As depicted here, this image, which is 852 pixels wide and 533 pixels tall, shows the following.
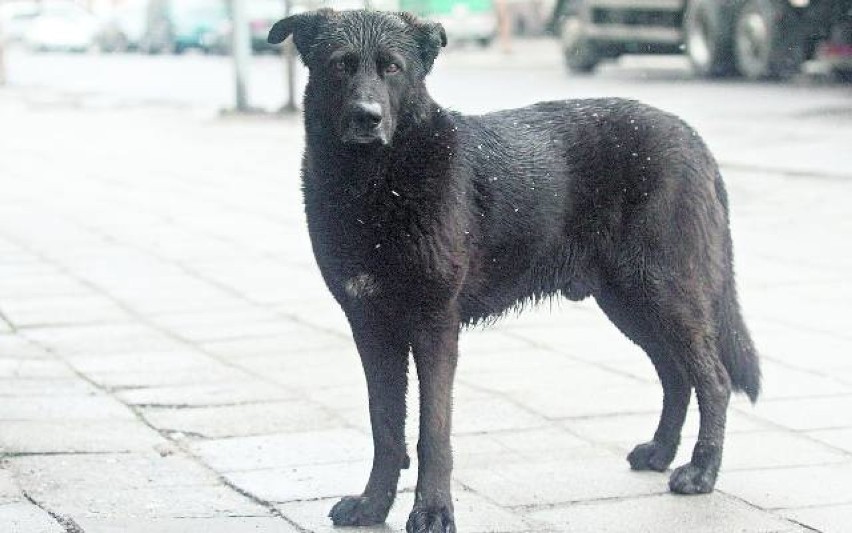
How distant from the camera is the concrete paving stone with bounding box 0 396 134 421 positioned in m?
5.95

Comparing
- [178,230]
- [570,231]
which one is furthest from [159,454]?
[178,230]

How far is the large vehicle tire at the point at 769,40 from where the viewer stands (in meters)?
21.6

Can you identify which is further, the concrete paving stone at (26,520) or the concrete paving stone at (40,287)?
the concrete paving stone at (40,287)

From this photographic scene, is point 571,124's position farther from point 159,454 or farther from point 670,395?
point 159,454

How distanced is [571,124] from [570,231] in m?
0.34

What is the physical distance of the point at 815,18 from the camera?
70.6 ft

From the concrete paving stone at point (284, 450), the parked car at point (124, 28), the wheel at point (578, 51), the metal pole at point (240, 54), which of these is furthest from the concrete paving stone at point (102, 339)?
the parked car at point (124, 28)

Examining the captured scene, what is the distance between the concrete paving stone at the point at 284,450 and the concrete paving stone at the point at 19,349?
174 centimetres

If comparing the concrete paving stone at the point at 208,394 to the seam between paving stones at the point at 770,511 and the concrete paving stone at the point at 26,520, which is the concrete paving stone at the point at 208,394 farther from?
the seam between paving stones at the point at 770,511

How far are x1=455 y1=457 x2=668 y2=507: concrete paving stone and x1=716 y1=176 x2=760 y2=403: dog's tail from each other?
0.40 m

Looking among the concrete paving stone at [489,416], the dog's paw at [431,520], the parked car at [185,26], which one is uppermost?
the dog's paw at [431,520]

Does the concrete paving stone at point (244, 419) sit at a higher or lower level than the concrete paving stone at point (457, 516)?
lower

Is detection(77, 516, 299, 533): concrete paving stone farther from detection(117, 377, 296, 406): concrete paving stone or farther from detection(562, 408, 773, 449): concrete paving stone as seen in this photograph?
detection(117, 377, 296, 406): concrete paving stone

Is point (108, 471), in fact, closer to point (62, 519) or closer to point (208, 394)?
point (62, 519)
